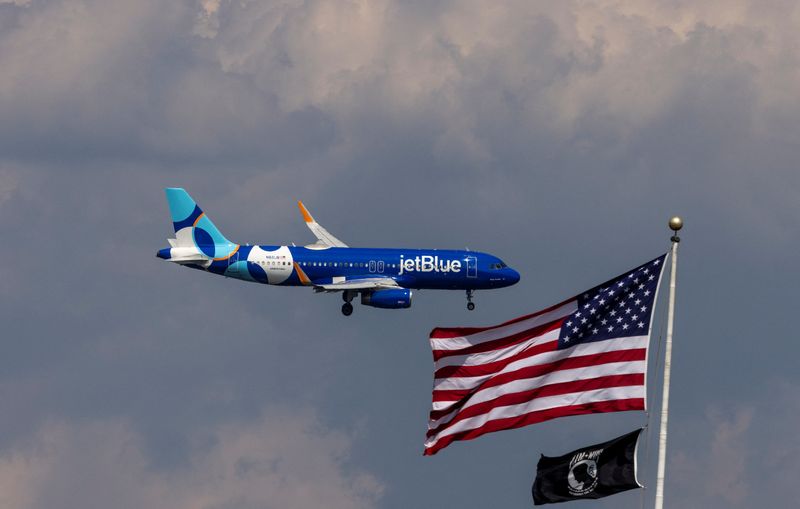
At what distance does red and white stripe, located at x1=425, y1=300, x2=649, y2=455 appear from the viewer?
4447cm

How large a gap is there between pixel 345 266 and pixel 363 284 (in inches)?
86.0

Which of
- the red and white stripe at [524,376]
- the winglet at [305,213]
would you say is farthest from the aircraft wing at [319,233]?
the red and white stripe at [524,376]

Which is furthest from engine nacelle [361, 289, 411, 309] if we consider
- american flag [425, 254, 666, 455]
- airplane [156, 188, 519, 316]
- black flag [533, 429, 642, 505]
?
black flag [533, 429, 642, 505]

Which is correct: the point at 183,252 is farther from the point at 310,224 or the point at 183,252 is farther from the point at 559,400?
the point at 559,400

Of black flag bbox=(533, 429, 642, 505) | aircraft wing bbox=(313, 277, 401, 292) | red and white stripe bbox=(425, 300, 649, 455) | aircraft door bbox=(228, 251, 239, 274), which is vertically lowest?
black flag bbox=(533, 429, 642, 505)

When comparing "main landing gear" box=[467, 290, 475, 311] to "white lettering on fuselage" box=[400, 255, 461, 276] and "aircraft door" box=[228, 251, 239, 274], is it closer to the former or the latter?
"white lettering on fuselage" box=[400, 255, 461, 276]

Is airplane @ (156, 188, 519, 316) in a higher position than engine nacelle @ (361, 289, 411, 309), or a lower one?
higher

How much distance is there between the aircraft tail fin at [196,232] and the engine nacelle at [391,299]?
39.5 ft

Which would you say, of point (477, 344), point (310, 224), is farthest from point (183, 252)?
point (477, 344)

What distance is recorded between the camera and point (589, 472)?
43844 mm

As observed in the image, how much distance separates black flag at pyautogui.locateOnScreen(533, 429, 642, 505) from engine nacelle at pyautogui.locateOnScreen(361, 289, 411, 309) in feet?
265

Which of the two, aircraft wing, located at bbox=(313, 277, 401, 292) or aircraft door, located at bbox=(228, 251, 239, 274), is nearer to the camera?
aircraft wing, located at bbox=(313, 277, 401, 292)

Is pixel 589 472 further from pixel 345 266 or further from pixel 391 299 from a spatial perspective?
pixel 345 266

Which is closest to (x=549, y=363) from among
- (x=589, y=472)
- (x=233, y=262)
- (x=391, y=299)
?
(x=589, y=472)
